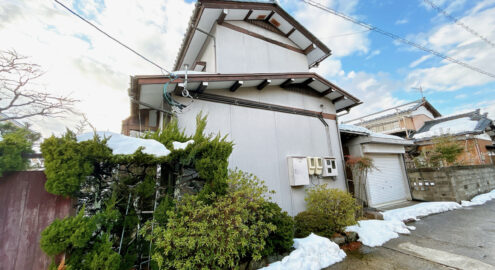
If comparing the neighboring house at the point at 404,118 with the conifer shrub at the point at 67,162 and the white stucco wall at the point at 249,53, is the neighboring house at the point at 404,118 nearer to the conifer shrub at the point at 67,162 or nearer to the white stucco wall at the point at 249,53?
the white stucco wall at the point at 249,53

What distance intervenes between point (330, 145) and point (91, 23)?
6.98 m

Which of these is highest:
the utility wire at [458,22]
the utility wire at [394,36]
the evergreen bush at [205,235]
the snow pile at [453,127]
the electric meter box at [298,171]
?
the utility wire at [458,22]

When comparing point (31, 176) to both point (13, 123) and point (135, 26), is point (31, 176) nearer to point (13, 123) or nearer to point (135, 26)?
point (13, 123)

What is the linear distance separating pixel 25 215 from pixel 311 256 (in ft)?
14.0

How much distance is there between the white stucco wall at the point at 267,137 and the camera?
4.63 m

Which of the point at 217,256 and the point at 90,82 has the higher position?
the point at 90,82

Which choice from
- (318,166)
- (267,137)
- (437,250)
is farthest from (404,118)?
(267,137)

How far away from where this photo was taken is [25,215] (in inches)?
93.0

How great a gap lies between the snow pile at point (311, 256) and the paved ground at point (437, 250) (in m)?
0.15

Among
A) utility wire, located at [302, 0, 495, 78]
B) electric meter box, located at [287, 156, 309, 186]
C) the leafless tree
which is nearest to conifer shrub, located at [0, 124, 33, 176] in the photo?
the leafless tree

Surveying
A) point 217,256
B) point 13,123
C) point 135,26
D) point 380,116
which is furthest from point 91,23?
point 380,116

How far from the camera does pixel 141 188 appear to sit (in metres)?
2.80

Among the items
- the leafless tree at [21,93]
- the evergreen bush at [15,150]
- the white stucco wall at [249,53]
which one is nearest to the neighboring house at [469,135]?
the white stucco wall at [249,53]

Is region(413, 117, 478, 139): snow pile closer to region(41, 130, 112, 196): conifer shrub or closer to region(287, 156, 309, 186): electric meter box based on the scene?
region(287, 156, 309, 186): electric meter box
